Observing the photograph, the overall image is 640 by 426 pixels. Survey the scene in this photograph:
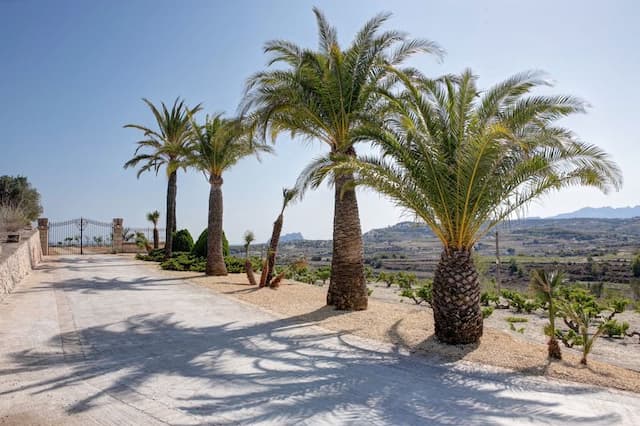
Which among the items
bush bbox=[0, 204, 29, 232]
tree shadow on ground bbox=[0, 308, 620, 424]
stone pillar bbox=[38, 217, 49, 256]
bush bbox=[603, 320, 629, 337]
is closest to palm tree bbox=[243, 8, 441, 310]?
tree shadow on ground bbox=[0, 308, 620, 424]

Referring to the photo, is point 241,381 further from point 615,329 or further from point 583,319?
point 615,329

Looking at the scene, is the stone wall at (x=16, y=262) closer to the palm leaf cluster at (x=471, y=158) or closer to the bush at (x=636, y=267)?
the palm leaf cluster at (x=471, y=158)

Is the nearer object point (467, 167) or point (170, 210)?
point (467, 167)

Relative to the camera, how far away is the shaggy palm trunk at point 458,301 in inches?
301

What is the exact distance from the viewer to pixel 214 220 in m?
17.3

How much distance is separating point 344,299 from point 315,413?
19.4 feet

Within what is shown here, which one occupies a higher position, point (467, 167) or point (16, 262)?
point (467, 167)

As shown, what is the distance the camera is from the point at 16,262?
44.2 feet

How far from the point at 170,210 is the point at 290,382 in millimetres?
18374

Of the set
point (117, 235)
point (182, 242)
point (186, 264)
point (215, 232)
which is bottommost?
point (186, 264)

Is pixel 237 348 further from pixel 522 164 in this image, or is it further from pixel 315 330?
pixel 522 164

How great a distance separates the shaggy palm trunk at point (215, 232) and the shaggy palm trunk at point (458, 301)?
1098 cm

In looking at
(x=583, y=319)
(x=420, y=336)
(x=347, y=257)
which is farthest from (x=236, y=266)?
(x=583, y=319)

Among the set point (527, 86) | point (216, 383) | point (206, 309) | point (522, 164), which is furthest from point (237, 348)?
point (527, 86)
